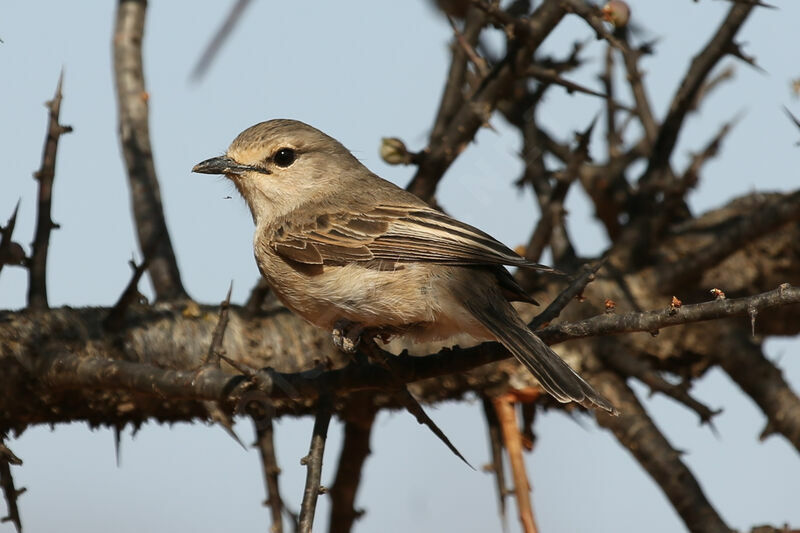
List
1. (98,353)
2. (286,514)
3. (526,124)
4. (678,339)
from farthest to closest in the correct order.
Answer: (526,124)
(678,339)
(286,514)
(98,353)

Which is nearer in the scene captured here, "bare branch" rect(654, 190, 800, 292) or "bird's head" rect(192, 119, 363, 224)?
"bare branch" rect(654, 190, 800, 292)

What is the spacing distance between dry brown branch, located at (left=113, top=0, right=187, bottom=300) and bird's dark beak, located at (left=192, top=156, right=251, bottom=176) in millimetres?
367

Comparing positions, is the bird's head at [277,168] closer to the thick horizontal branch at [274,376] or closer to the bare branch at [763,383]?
the thick horizontal branch at [274,376]

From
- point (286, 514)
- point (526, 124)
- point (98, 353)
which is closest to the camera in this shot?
point (98, 353)

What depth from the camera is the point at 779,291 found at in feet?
8.29

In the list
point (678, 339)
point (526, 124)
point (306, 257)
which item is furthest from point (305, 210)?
point (678, 339)

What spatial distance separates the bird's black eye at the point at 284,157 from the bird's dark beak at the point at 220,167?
18 centimetres

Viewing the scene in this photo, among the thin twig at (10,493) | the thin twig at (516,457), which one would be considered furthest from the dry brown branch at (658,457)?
the thin twig at (10,493)

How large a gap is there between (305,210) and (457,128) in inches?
33.2

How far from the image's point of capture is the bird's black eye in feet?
16.1

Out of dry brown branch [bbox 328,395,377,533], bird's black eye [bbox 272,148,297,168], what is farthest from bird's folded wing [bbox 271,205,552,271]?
dry brown branch [bbox 328,395,377,533]

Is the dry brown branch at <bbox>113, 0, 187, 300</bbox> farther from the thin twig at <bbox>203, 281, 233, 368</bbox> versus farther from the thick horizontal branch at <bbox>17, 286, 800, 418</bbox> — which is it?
the thin twig at <bbox>203, 281, 233, 368</bbox>

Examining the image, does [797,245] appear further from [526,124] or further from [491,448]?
[491,448]

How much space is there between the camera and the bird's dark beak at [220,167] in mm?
4684
